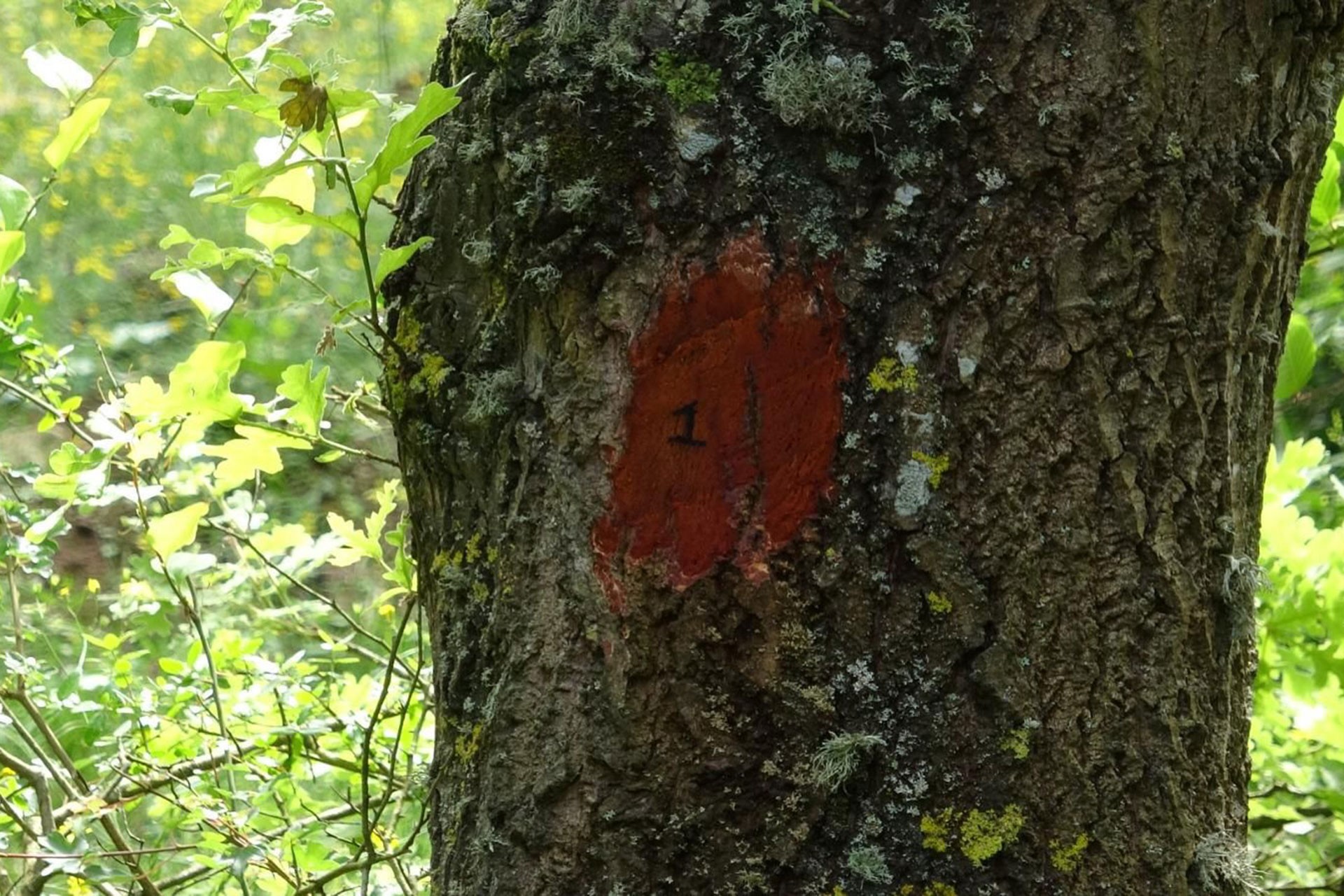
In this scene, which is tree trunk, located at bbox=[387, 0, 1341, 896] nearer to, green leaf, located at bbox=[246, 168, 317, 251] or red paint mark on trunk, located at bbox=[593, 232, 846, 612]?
red paint mark on trunk, located at bbox=[593, 232, 846, 612]

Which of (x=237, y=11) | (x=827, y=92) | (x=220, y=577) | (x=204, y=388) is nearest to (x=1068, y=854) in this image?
(x=827, y=92)

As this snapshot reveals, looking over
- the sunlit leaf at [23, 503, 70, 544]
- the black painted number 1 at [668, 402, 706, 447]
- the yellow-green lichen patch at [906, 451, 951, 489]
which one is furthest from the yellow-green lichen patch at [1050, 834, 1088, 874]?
the sunlit leaf at [23, 503, 70, 544]

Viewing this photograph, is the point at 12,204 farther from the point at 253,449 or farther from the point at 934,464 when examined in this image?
the point at 934,464

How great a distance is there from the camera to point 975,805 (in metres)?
0.92

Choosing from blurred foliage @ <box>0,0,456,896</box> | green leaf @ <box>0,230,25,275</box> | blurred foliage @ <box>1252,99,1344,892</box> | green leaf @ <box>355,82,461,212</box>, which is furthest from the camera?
blurred foliage @ <box>1252,99,1344,892</box>

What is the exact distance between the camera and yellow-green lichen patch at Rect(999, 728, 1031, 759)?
93cm

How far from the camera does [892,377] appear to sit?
936mm

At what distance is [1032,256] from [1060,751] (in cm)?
40

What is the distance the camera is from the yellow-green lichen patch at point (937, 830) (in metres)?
0.92

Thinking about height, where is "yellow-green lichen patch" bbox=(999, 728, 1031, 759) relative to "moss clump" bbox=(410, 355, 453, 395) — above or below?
below

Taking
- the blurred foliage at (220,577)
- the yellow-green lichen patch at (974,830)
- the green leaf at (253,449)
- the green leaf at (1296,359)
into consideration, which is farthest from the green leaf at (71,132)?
the green leaf at (1296,359)

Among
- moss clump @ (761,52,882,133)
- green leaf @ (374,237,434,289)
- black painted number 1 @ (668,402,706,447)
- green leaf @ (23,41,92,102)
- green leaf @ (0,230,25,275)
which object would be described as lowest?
black painted number 1 @ (668,402,706,447)

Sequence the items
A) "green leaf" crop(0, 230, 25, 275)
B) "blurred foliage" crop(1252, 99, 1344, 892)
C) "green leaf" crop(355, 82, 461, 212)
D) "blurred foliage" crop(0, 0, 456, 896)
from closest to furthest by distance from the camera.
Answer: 1. "green leaf" crop(355, 82, 461, 212)
2. "blurred foliage" crop(0, 0, 456, 896)
3. "green leaf" crop(0, 230, 25, 275)
4. "blurred foliage" crop(1252, 99, 1344, 892)

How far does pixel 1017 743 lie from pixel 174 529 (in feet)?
2.88
